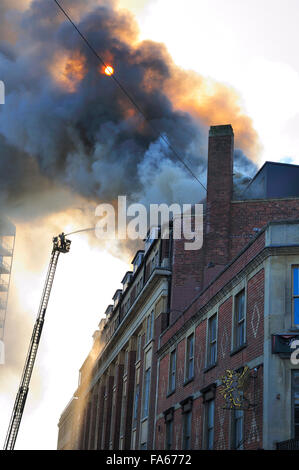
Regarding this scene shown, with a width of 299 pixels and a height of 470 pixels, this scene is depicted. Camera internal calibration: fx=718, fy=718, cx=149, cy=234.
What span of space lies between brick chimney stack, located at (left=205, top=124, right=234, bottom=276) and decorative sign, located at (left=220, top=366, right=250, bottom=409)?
13.9 m

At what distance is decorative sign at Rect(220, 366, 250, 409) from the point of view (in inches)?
788

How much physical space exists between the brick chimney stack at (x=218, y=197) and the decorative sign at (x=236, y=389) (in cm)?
1389

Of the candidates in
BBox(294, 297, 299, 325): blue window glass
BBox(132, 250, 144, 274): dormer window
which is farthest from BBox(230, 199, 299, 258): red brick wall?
BBox(294, 297, 299, 325): blue window glass

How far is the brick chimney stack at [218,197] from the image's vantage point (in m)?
35.0

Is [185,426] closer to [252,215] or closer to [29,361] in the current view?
[252,215]

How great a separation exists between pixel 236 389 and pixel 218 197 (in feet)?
55.0

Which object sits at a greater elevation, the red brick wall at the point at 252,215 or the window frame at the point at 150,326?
the red brick wall at the point at 252,215

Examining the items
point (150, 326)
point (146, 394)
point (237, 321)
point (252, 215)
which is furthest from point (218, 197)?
point (237, 321)

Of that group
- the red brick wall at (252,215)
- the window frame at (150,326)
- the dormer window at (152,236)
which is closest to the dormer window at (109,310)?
the dormer window at (152,236)

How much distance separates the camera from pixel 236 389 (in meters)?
20.4

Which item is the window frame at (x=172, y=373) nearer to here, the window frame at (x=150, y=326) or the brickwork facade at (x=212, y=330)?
the brickwork facade at (x=212, y=330)

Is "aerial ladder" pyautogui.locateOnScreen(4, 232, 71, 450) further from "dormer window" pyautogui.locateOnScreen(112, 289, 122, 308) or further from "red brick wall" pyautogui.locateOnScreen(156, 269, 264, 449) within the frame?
"red brick wall" pyautogui.locateOnScreen(156, 269, 264, 449)
